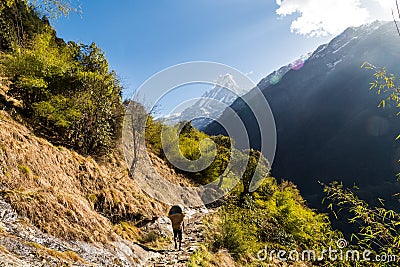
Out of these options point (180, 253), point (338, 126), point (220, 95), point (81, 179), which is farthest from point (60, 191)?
point (338, 126)

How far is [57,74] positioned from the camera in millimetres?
15320

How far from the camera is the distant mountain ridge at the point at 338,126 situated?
10769 centimetres

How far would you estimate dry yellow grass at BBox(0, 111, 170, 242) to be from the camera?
7.23 m

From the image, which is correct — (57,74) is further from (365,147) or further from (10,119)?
(365,147)

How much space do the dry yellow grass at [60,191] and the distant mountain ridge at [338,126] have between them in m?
86.8

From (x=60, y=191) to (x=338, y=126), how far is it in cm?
14655

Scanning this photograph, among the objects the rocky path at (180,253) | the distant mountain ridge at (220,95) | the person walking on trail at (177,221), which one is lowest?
the rocky path at (180,253)

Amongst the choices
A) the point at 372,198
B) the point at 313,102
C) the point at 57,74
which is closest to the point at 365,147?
the point at 372,198

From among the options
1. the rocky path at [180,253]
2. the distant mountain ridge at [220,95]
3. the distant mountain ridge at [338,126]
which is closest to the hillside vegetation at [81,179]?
the rocky path at [180,253]

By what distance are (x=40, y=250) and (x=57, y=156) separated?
700cm

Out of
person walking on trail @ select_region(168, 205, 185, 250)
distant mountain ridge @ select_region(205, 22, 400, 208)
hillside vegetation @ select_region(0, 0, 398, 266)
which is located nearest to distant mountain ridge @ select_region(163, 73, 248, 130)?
person walking on trail @ select_region(168, 205, 185, 250)

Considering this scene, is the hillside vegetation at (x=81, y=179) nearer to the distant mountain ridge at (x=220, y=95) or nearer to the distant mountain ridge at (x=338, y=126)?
the distant mountain ridge at (x=220, y=95)

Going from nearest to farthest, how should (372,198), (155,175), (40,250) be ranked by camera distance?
(40,250)
(155,175)
(372,198)

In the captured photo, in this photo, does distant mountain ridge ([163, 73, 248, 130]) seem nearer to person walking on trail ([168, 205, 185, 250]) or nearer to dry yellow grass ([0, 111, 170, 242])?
person walking on trail ([168, 205, 185, 250])
